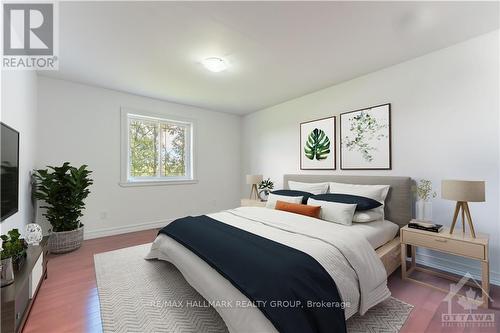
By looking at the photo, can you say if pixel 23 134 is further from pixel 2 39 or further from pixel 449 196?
pixel 449 196

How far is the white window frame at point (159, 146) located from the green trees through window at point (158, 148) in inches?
1.7

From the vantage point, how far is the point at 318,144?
3.83m

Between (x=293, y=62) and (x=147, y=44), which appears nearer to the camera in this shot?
(x=147, y=44)

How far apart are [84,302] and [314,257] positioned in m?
2.07

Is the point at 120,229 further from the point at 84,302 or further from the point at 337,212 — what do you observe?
the point at 337,212

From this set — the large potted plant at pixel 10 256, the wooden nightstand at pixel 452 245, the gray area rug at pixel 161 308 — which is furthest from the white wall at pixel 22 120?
the wooden nightstand at pixel 452 245

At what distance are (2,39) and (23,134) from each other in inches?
37.8

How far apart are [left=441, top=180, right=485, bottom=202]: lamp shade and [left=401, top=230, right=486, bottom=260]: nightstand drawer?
1.32 ft

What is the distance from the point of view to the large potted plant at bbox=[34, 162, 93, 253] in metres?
2.97

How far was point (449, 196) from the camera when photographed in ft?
6.88

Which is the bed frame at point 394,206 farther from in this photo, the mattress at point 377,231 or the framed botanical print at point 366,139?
the framed botanical print at point 366,139

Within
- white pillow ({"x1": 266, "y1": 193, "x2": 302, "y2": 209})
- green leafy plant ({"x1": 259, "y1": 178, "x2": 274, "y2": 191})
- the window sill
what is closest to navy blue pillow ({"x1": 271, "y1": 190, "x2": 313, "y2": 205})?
white pillow ({"x1": 266, "y1": 193, "x2": 302, "y2": 209})

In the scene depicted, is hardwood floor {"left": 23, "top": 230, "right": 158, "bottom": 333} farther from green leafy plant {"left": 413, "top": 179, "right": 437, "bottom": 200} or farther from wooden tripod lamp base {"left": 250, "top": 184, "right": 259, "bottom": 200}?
green leafy plant {"left": 413, "top": 179, "right": 437, "bottom": 200}

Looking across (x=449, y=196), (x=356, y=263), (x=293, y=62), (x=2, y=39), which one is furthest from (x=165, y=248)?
(x=449, y=196)
